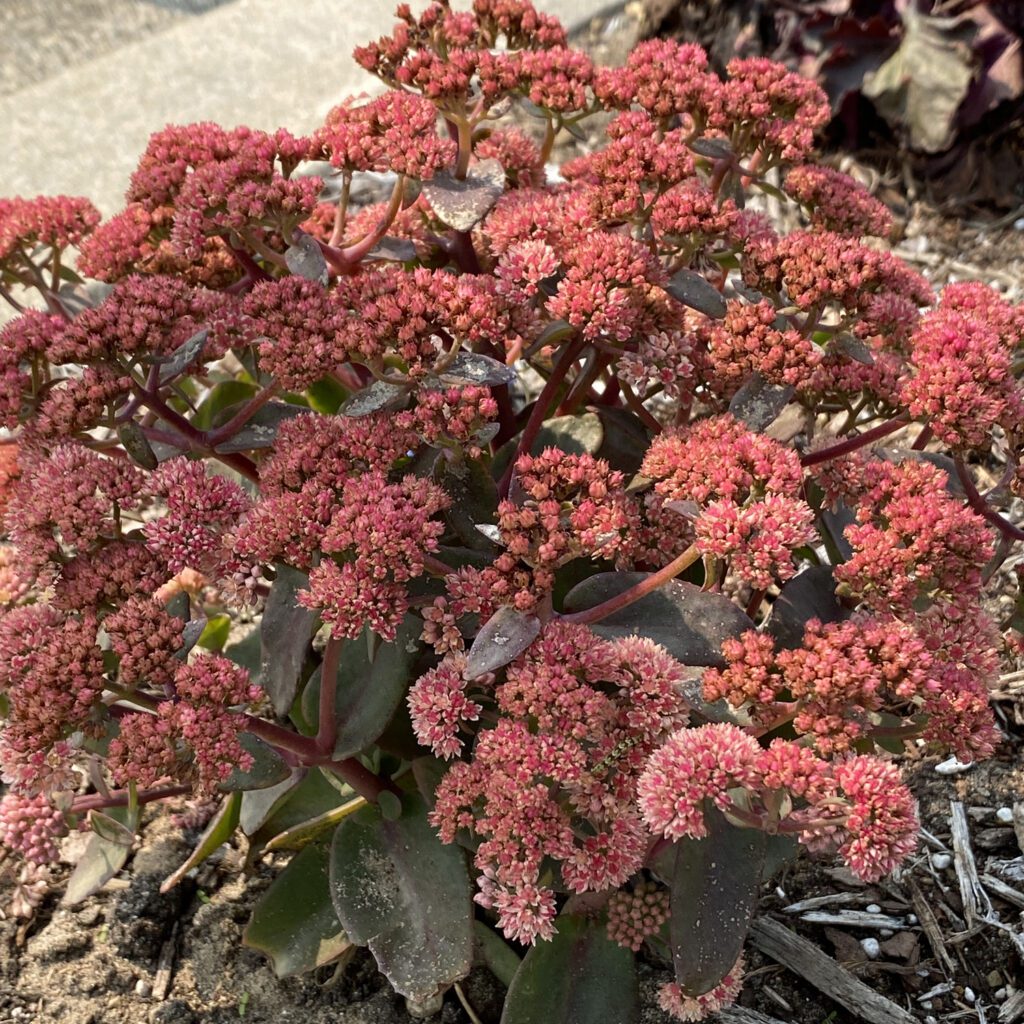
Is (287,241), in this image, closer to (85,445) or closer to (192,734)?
(85,445)

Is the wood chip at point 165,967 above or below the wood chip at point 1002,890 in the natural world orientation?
above

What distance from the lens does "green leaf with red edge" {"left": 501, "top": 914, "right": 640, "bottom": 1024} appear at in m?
2.21

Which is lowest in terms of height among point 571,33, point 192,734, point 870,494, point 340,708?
point 571,33

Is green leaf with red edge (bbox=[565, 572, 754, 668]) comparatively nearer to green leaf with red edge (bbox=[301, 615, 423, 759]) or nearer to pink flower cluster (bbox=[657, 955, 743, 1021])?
green leaf with red edge (bbox=[301, 615, 423, 759])

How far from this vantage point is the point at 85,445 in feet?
7.44

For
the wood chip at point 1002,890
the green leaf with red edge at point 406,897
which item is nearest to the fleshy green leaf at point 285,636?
the green leaf with red edge at point 406,897

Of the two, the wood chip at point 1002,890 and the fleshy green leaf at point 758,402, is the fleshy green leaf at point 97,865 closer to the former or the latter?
the fleshy green leaf at point 758,402

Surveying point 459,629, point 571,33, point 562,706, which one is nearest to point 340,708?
point 459,629

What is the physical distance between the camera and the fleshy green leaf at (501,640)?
1.85 meters

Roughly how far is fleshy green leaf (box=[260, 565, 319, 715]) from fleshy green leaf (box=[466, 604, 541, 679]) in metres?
0.41

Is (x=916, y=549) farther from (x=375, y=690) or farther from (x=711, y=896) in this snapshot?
(x=375, y=690)

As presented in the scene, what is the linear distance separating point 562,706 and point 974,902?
140 centimetres

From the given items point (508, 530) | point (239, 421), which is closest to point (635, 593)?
point (508, 530)

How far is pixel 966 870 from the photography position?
8.95 feet
